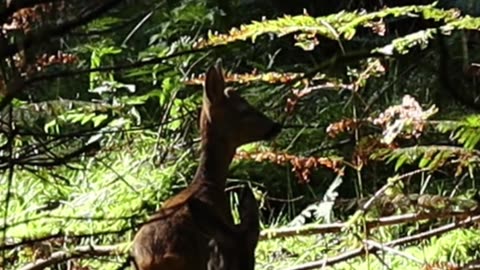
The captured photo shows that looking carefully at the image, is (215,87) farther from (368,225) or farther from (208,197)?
(368,225)

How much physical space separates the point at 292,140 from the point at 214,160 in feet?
3.12

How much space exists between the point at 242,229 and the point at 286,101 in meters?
1.52

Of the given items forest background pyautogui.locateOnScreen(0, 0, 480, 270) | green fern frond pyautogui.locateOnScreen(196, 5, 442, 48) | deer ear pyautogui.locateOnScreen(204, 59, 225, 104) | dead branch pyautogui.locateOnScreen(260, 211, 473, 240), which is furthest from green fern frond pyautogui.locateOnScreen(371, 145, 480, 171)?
deer ear pyautogui.locateOnScreen(204, 59, 225, 104)

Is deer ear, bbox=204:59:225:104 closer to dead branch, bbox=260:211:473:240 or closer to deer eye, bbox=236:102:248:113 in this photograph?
deer eye, bbox=236:102:248:113

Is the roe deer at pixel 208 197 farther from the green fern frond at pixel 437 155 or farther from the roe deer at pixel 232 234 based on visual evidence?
the green fern frond at pixel 437 155

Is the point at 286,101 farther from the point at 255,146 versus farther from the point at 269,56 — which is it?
the point at 269,56

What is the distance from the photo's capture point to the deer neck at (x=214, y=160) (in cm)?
356

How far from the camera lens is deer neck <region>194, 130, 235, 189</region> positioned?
3564 mm

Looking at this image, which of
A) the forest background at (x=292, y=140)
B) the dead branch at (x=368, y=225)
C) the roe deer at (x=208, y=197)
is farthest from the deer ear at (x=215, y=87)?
the dead branch at (x=368, y=225)

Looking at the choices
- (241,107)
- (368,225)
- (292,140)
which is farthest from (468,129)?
(292,140)

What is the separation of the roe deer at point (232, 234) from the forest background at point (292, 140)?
0.23 m

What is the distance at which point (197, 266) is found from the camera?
3314 millimetres

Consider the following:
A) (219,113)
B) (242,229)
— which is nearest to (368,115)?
(219,113)

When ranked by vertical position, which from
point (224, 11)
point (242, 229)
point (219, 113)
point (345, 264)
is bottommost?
point (345, 264)
